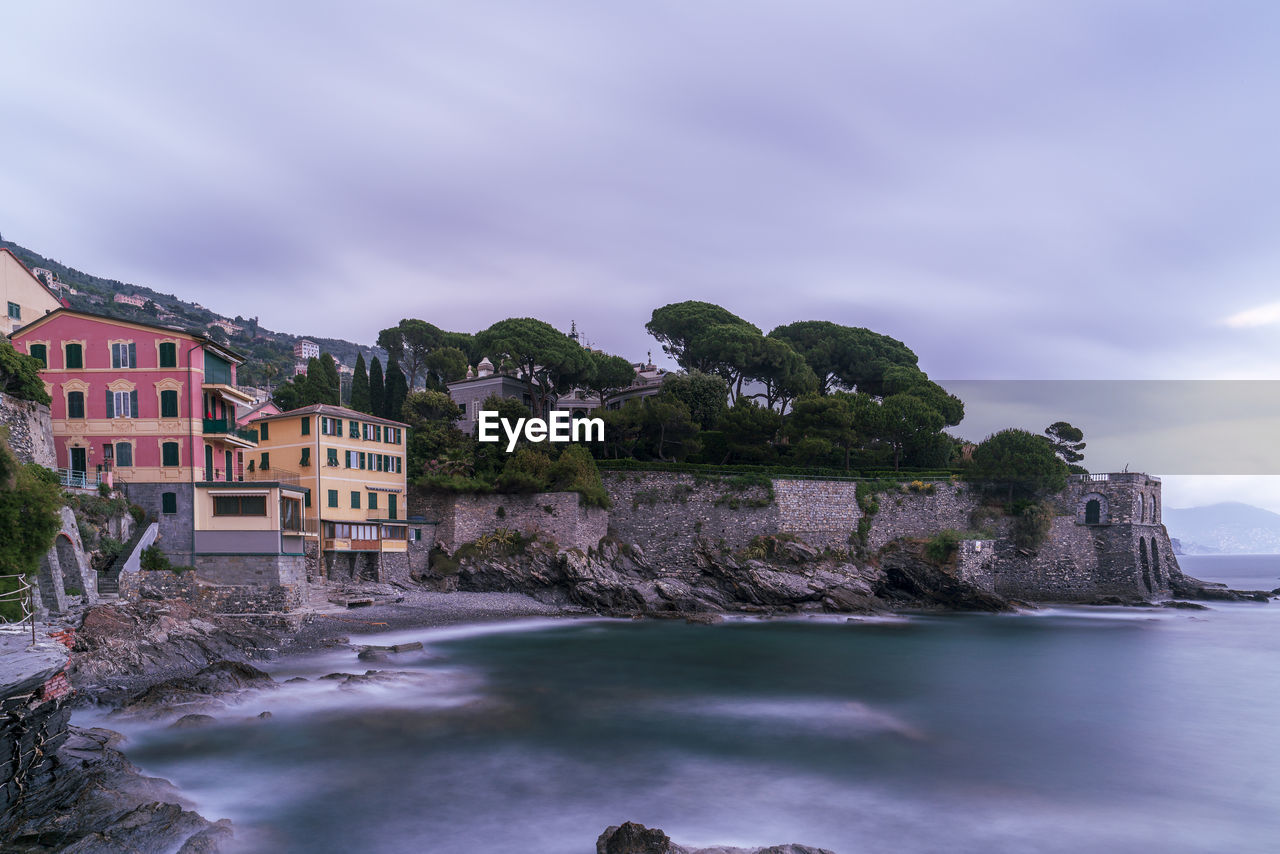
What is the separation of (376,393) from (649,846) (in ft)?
150

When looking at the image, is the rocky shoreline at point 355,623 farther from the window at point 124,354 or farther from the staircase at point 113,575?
the window at point 124,354

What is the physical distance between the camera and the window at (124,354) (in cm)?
2641

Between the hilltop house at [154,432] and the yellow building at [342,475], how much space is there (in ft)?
14.0

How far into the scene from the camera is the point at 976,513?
44219 millimetres

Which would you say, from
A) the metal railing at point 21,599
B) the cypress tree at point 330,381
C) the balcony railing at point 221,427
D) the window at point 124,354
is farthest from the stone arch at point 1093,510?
the cypress tree at point 330,381

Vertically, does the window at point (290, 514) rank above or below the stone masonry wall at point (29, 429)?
below

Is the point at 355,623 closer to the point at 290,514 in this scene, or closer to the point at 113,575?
the point at 290,514

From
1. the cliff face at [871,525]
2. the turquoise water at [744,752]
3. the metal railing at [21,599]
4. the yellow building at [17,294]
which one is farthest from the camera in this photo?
the cliff face at [871,525]

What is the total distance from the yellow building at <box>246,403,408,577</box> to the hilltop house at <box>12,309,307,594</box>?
14.0 ft

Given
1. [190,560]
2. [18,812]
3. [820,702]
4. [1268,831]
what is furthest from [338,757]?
[1268,831]

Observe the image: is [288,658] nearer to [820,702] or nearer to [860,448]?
[820,702]

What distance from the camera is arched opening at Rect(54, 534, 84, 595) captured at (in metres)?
21.6

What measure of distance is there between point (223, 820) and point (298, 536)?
1807 centimetres

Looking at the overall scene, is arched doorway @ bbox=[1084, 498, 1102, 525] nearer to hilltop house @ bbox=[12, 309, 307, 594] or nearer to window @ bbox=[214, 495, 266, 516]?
hilltop house @ bbox=[12, 309, 307, 594]
